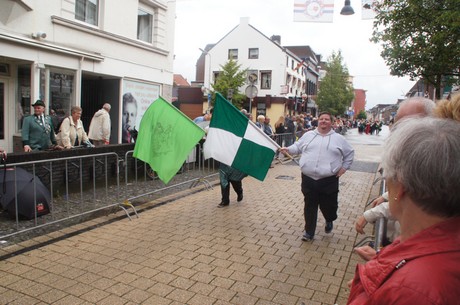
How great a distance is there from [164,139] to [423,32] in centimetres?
894

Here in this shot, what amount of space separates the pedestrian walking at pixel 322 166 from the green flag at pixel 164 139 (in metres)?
2.06

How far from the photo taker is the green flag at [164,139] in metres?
6.40

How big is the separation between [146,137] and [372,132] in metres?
50.8

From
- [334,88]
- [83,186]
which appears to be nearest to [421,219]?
[83,186]

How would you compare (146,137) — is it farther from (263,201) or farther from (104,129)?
(104,129)

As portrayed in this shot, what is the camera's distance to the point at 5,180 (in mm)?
5316

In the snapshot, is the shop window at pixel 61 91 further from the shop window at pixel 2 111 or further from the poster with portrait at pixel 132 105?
the poster with portrait at pixel 132 105

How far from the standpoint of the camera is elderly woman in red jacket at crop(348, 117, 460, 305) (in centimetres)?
111

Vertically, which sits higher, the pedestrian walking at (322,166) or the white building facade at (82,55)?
the white building facade at (82,55)

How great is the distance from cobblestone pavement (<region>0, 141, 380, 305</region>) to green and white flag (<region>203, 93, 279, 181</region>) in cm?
102

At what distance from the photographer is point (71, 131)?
8852 mm

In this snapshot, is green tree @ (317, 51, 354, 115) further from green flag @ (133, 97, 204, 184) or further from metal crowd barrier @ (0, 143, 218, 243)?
green flag @ (133, 97, 204, 184)

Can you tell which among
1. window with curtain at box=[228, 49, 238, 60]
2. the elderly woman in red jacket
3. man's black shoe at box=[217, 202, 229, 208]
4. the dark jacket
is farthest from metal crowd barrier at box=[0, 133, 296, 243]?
window with curtain at box=[228, 49, 238, 60]

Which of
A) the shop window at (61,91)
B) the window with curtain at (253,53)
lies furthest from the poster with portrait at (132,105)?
the window with curtain at (253,53)
